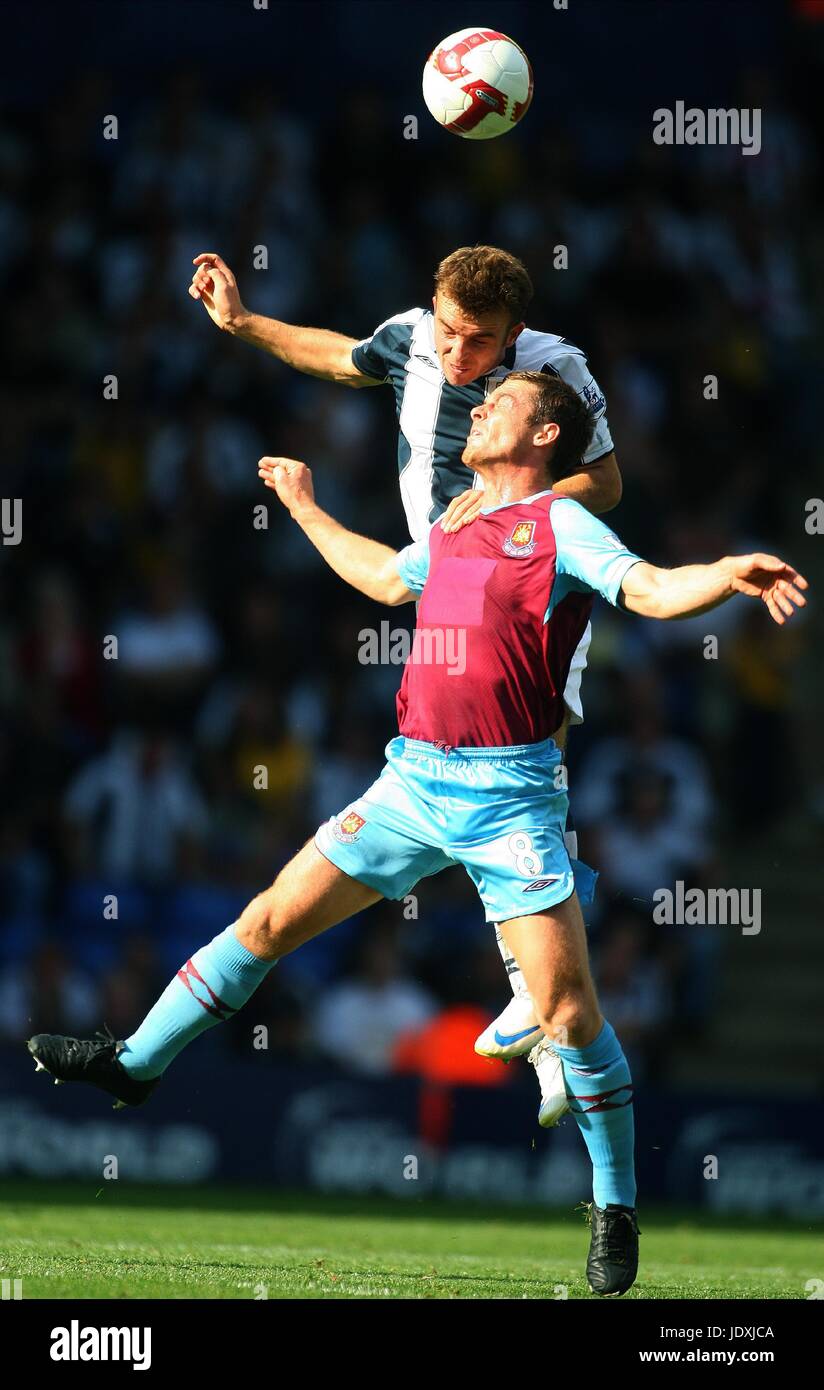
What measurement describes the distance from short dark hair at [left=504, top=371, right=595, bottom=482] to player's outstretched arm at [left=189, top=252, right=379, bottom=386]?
118cm

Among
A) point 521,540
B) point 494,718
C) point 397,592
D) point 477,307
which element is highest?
point 477,307

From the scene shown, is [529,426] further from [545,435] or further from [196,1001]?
[196,1001]

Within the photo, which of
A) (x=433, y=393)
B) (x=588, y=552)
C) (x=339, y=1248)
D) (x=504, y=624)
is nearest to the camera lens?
(x=588, y=552)

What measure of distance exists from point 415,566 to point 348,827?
35.0 inches

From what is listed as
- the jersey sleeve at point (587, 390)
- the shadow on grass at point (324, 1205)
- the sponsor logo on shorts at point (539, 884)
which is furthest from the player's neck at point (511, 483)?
the shadow on grass at point (324, 1205)

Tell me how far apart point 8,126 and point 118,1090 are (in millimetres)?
11556

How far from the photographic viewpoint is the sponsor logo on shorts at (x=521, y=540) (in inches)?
256

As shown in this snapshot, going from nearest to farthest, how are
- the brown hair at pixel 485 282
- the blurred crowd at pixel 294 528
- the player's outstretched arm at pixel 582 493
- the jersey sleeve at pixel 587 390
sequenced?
the player's outstretched arm at pixel 582 493, the brown hair at pixel 485 282, the jersey sleeve at pixel 587 390, the blurred crowd at pixel 294 528

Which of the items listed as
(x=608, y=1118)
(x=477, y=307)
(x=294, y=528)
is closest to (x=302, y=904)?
(x=608, y=1118)

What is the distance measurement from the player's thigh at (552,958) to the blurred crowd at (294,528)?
5757 millimetres

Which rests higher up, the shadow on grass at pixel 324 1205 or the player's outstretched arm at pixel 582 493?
the player's outstretched arm at pixel 582 493

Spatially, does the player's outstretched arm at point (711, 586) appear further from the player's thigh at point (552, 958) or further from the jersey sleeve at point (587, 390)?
the jersey sleeve at point (587, 390)

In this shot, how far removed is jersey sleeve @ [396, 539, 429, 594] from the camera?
6.83 metres

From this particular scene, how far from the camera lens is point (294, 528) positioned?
15000mm
